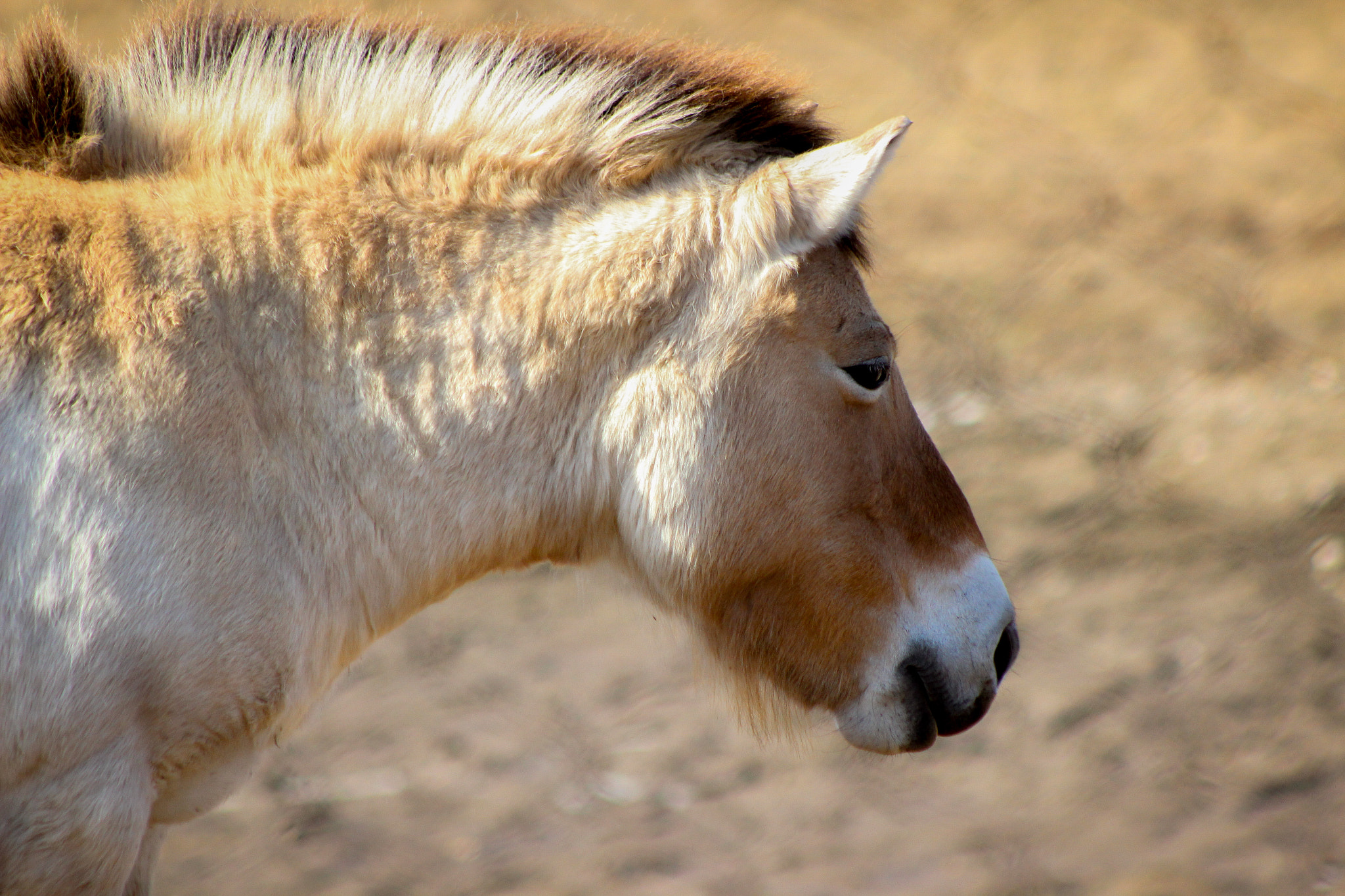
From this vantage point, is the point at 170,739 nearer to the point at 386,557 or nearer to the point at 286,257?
the point at 386,557

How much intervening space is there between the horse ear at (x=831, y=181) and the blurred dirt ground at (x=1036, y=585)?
1.46 feet

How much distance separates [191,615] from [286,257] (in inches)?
16.2

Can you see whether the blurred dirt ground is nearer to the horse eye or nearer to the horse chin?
the horse chin

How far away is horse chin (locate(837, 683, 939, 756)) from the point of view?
1.45 metres

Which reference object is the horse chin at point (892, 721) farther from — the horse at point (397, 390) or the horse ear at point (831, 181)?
the horse ear at point (831, 181)

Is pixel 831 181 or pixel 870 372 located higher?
pixel 831 181

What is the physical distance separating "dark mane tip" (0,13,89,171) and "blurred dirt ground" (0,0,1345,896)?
29.0 inches

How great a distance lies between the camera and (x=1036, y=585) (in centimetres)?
300

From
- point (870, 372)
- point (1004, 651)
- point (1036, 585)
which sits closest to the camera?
point (870, 372)

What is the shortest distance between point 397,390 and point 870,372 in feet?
1.92

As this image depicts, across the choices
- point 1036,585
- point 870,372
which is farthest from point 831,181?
point 1036,585

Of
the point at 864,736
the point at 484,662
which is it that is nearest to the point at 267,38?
the point at 864,736

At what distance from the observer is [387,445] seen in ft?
4.24

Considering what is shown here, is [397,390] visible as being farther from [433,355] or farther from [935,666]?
[935,666]
